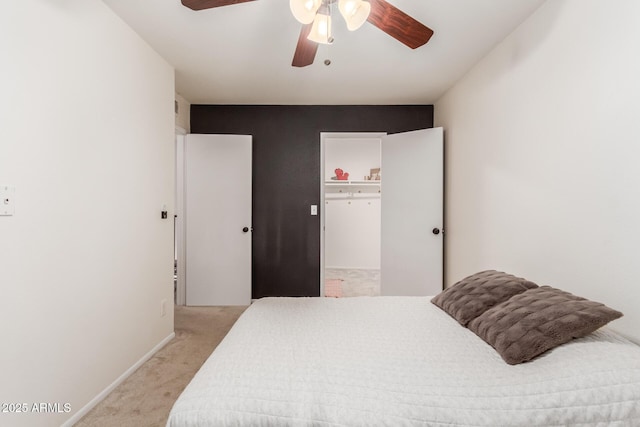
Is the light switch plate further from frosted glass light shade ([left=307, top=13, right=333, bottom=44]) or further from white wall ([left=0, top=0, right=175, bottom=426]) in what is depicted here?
frosted glass light shade ([left=307, top=13, right=333, bottom=44])

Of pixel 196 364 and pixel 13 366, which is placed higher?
pixel 13 366

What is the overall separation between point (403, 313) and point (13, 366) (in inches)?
72.1

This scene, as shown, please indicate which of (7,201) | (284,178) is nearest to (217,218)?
(284,178)

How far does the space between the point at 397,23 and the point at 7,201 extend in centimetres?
190

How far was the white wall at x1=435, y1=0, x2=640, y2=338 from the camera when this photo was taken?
1.34 metres

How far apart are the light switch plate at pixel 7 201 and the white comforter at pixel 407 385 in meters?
1.07

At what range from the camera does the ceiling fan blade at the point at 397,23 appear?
56.9 inches

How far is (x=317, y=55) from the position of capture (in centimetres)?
254

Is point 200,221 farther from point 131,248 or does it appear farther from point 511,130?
point 511,130

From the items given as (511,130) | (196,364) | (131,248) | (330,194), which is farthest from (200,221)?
(511,130)

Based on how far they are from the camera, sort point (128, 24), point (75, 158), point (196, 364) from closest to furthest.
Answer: point (75, 158), point (128, 24), point (196, 364)

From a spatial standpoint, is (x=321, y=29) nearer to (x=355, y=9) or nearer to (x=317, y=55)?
(x=355, y=9)

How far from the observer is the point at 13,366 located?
54.3 inches

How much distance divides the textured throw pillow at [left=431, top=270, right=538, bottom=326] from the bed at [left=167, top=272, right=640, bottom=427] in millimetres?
252
